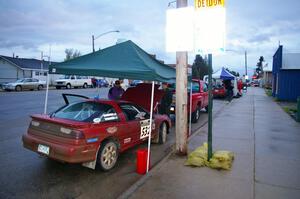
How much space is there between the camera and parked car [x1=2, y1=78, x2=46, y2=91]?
32891 millimetres

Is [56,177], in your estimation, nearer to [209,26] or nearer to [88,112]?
[88,112]

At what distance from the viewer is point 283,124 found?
11.8 metres

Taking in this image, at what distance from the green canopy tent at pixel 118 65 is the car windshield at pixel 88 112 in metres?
0.80

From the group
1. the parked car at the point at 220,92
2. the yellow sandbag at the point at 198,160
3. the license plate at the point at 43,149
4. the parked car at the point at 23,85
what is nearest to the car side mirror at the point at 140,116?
the yellow sandbag at the point at 198,160

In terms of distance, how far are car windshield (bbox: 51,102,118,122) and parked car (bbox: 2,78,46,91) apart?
30.1 metres

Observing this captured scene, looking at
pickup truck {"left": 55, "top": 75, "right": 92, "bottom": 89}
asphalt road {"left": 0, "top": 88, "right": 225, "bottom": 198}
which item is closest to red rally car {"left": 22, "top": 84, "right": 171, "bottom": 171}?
asphalt road {"left": 0, "top": 88, "right": 225, "bottom": 198}

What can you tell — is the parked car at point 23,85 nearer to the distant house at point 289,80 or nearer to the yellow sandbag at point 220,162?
the distant house at point 289,80

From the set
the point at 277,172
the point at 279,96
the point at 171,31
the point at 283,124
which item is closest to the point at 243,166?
the point at 277,172

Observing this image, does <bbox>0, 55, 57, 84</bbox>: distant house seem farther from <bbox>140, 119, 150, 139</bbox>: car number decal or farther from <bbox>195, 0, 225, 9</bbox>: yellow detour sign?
<bbox>195, 0, 225, 9</bbox>: yellow detour sign

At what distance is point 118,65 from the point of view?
6590mm

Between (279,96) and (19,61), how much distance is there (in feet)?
147

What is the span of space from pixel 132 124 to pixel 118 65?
4.51 ft

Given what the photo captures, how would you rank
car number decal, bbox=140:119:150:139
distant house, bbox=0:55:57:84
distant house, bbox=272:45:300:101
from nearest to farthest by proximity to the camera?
car number decal, bbox=140:119:150:139
distant house, bbox=272:45:300:101
distant house, bbox=0:55:57:84

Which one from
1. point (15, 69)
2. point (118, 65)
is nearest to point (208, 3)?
point (118, 65)
